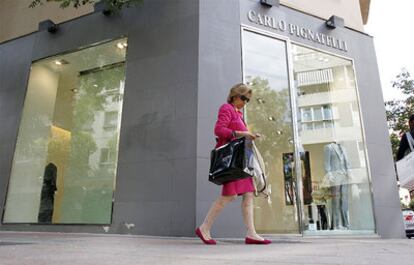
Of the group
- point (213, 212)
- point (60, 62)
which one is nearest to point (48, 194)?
point (60, 62)

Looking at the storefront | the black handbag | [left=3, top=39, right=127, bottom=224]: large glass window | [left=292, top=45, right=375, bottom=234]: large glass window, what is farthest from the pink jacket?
[left=292, top=45, right=375, bottom=234]: large glass window

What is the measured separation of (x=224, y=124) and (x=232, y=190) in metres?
0.76

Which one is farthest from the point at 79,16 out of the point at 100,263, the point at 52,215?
the point at 100,263

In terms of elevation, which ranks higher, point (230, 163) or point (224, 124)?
point (224, 124)

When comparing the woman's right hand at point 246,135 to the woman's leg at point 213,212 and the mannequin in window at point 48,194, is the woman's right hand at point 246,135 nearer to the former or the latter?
the woman's leg at point 213,212

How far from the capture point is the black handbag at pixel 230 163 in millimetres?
3857

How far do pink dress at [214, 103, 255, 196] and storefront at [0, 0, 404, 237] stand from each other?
1.86 meters

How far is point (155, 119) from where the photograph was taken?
667 cm

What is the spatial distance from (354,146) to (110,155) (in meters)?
5.35

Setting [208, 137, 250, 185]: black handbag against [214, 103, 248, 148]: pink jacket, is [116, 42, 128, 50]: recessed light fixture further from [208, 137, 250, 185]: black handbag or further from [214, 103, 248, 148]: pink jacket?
[208, 137, 250, 185]: black handbag

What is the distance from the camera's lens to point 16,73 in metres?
8.98

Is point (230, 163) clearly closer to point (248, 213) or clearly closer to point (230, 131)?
point (230, 131)

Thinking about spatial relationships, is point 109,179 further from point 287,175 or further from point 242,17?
point 242,17

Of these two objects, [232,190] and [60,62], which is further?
[60,62]
